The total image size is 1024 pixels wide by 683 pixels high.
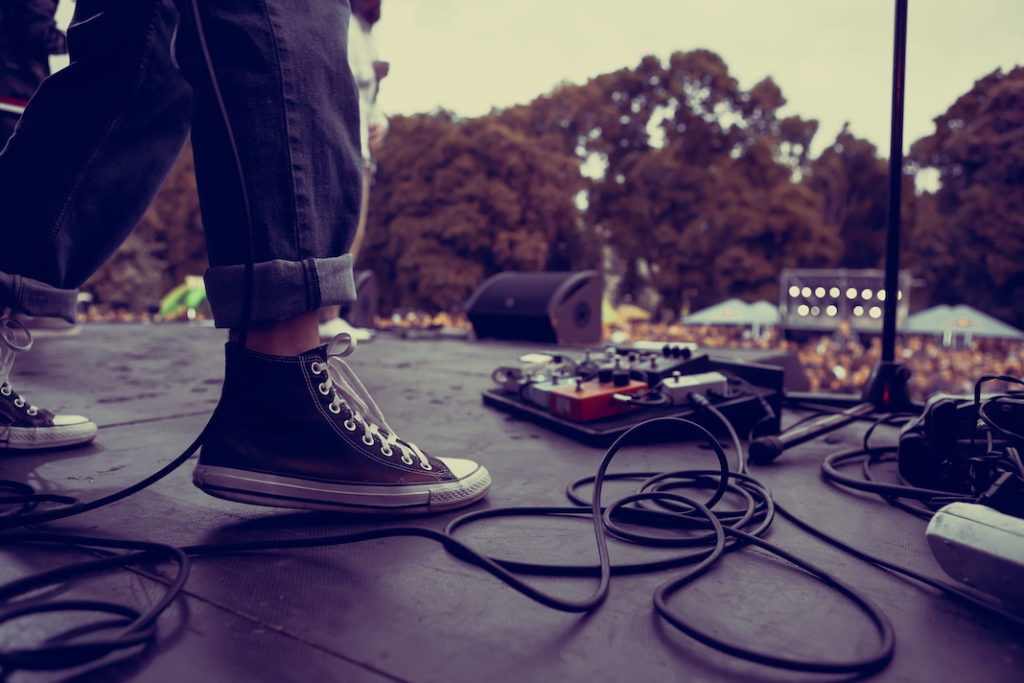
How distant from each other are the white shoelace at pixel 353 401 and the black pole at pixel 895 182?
966 millimetres

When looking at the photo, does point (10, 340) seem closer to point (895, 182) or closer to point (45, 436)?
point (45, 436)

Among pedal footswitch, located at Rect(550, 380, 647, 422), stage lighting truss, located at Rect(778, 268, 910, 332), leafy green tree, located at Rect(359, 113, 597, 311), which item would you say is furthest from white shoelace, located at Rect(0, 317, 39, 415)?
stage lighting truss, located at Rect(778, 268, 910, 332)

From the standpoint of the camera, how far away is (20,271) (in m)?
0.83

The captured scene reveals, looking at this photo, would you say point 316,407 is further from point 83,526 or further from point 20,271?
point 20,271

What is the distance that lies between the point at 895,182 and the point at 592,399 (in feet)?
2.43

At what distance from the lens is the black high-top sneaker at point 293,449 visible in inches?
26.2

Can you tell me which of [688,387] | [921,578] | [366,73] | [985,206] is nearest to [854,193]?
[985,206]

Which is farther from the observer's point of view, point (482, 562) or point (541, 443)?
point (541, 443)

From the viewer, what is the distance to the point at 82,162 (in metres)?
0.82

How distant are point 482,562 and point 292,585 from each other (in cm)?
16

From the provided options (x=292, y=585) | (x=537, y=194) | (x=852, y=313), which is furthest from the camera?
(x=537, y=194)

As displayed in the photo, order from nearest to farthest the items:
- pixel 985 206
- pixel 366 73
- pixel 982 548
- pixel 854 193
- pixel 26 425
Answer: pixel 982 548
pixel 26 425
pixel 366 73
pixel 985 206
pixel 854 193

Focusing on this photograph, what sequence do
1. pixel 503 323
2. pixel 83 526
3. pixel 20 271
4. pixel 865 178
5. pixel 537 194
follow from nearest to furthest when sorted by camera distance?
pixel 83 526 < pixel 20 271 < pixel 503 323 < pixel 537 194 < pixel 865 178

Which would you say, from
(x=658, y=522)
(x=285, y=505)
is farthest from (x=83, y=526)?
(x=658, y=522)
